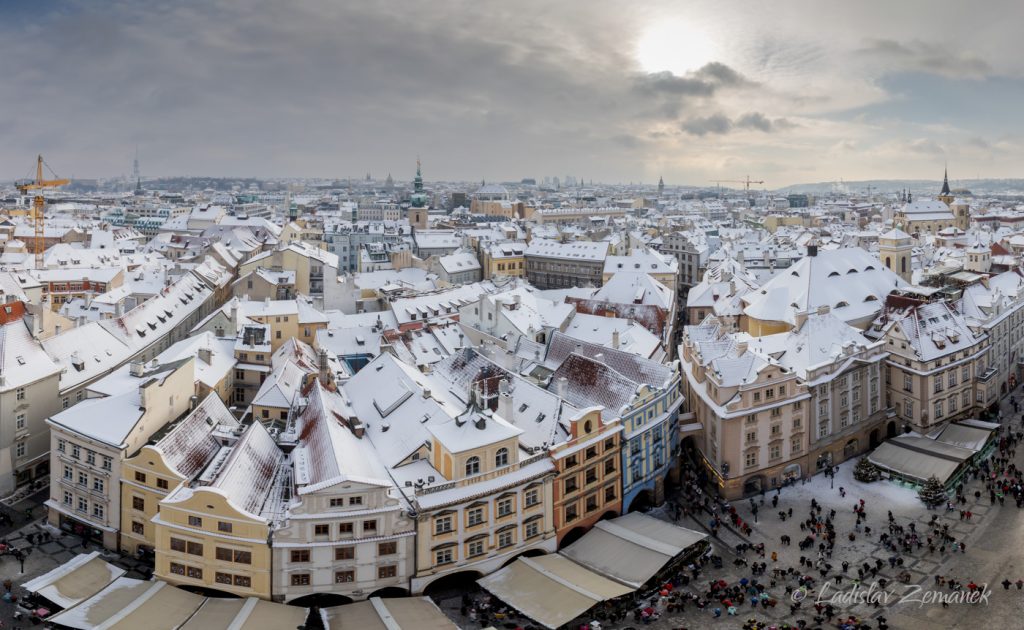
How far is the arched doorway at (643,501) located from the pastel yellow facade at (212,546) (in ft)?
98.7

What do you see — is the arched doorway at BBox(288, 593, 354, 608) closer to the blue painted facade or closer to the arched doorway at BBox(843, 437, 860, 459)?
the blue painted facade

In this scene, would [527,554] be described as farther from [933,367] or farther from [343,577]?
[933,367]

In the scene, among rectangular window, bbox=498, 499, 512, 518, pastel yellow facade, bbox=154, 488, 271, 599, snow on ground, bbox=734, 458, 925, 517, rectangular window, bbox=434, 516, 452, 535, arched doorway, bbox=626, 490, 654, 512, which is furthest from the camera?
arched doorway, bbox=626, 490, 654, 512

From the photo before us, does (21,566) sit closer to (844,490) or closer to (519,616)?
(519,616)

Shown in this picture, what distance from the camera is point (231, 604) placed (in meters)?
49.6

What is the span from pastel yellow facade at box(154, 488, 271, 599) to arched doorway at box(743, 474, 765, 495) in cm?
3924

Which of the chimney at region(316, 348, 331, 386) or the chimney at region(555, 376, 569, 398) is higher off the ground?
the chimney at region(316, 348, 331, 386)

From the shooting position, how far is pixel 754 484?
70.0m

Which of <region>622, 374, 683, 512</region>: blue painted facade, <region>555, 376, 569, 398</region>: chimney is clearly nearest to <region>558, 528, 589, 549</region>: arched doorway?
<region>622, 374, 683, 512</region>: blue painted facade

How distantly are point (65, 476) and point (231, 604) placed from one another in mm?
21050

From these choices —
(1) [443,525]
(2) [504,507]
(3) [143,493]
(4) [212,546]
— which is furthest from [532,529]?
(3) [143,493]

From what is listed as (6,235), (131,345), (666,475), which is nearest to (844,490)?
(666,475)

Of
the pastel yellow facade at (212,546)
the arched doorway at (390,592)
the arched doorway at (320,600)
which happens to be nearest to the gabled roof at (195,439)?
the pastel yellow facade at (212,546)

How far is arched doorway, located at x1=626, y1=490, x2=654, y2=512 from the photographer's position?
67.8 m
